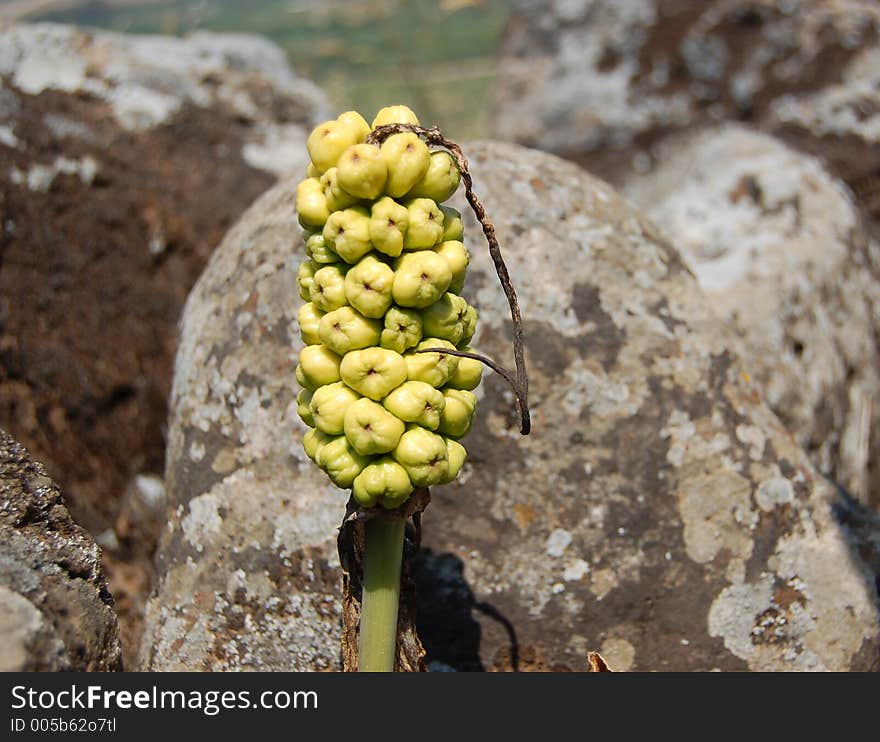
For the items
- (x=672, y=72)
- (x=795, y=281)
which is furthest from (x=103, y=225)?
(x=672, y=72)

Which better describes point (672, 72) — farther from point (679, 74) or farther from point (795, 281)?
point (795, 281)

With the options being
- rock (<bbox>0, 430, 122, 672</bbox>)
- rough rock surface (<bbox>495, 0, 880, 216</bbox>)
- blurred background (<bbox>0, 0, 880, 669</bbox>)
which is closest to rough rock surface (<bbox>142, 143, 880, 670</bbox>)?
blurred background (<bbox>0, 0, 880, 669</bbox>)

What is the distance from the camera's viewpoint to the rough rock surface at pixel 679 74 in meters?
6.82

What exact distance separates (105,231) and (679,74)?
206 inches

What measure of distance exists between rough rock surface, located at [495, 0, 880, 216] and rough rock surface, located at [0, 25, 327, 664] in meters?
3.36

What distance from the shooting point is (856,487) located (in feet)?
13.7

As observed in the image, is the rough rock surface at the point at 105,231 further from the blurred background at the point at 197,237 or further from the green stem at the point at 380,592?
the green stem at the point at 380,592

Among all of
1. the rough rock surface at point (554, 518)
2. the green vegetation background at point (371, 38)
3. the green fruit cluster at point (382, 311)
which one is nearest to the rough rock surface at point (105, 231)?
the rough rock surface at point (554, 518)

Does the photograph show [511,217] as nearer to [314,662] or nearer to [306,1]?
[314,662]

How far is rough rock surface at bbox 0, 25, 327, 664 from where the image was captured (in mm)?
4074

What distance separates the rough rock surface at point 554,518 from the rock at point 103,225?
124cm

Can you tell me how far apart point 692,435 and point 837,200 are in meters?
2.60

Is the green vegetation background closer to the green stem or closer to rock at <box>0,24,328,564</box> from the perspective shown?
rock at <box>0,24,328,564</box>

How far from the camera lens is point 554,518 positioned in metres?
2.97
